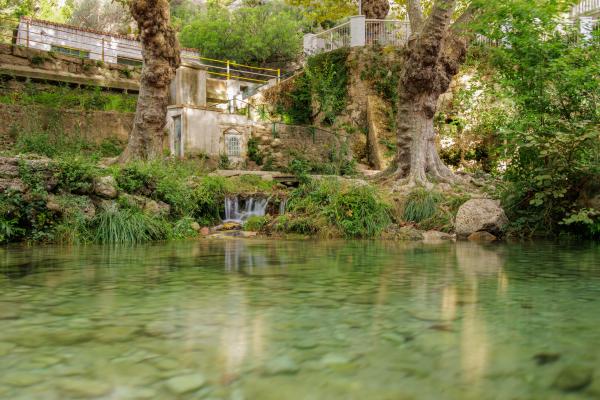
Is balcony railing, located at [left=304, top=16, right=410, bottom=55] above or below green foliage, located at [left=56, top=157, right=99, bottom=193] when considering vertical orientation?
above

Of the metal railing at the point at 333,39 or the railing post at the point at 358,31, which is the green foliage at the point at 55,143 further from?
the metal railing at the point at 333,39

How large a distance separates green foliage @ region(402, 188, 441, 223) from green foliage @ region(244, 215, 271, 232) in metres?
2.79

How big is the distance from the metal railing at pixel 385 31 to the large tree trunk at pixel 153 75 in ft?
37.1

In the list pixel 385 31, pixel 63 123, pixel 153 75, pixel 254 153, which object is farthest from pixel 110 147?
pixel 385 31

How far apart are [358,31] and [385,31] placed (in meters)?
1.30

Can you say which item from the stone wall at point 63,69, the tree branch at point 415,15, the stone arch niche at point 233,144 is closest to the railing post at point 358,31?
the stone arch niche at point 233,144

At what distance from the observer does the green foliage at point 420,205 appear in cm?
1062

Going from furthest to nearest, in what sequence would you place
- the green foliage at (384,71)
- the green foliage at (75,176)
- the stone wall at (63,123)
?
the green foliage at (384,71)
the stone wall at (63,123)
the green foliage at (75,176)

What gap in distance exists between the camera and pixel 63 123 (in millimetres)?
16891

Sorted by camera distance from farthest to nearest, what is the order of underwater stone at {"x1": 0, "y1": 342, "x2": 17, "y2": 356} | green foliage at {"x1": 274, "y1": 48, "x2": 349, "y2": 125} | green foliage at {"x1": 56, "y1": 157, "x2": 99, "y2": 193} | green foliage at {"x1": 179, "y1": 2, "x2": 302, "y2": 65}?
green foliage at {"x1": 179, "y1": 2, "x2": 302, "y2": 65} < green foliage at {"x1": 274, "y1": 48, "x2": 349, "y2": 125} < green foliage at {"x1": 56, "y1": 157, "x2": 99, "y2": 193} < underwater stone at {"x1": 0, "y1": 342, "x2": 17, "y2": 356}

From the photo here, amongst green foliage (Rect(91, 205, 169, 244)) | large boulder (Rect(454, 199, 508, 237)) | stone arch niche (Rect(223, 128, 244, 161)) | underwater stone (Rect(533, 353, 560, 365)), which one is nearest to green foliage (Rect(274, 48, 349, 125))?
stone arch niche (Rect(223, 128, 244, 161))

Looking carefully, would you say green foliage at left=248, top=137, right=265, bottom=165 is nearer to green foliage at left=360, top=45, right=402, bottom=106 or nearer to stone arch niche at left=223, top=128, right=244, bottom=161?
stone arch niche at left=223, top=128, right=244, bottom=161

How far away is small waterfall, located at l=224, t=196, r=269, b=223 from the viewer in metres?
11.8

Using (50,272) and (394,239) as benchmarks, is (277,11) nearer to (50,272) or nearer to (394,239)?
(394,239)
